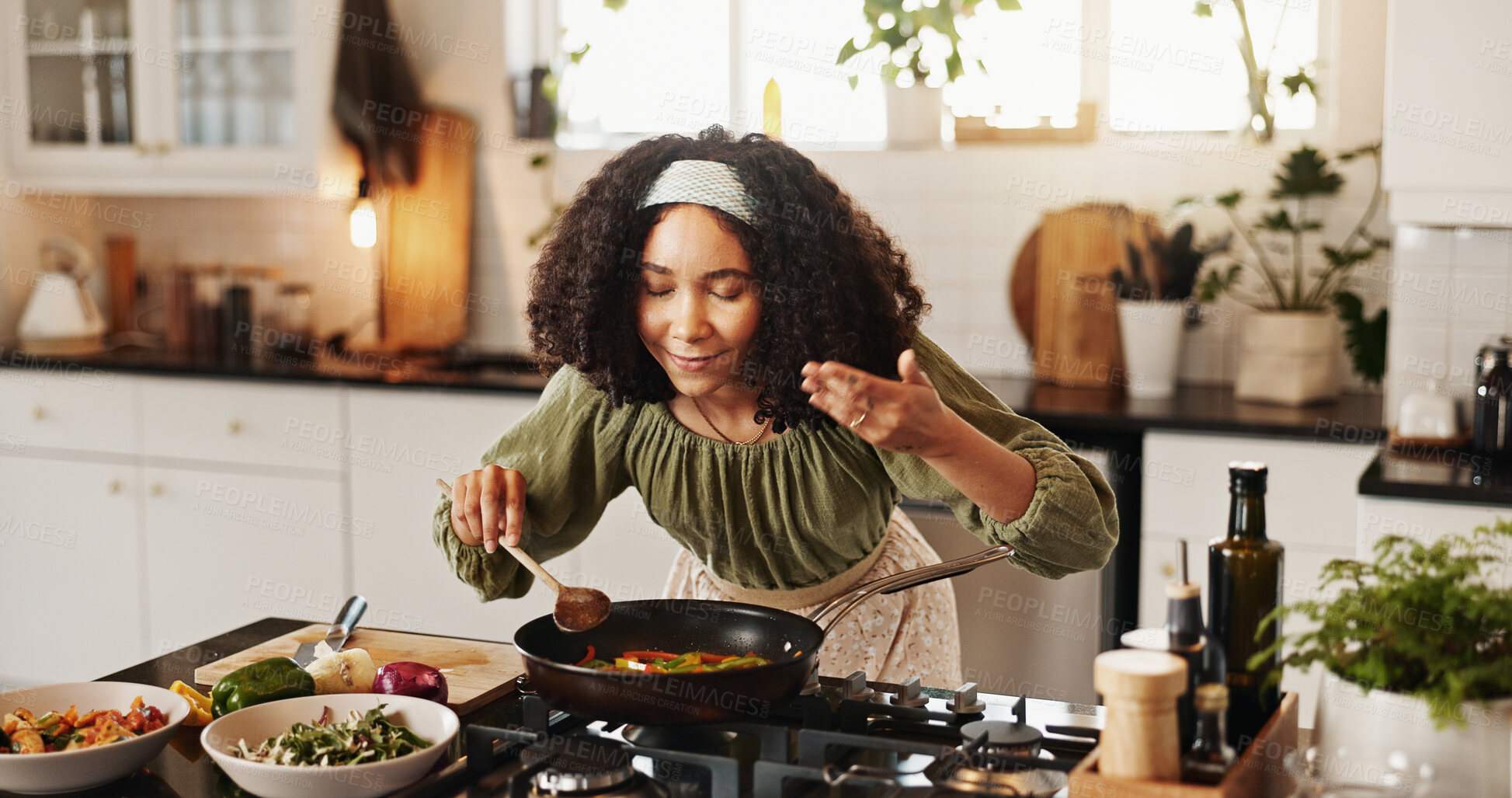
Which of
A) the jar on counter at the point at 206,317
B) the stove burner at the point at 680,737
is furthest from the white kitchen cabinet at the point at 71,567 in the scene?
the stove burner at the point at 680,737

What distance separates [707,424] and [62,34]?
2.84 m

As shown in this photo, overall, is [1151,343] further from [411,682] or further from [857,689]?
[411,682]

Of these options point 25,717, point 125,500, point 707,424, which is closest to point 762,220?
point 707,424

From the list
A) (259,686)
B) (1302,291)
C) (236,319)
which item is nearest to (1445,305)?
(1302,291)

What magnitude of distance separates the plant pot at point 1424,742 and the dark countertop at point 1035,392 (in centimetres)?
169

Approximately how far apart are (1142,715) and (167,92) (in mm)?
3317

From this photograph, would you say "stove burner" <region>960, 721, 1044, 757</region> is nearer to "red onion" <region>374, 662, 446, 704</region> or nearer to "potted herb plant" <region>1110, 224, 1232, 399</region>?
"red onion" <region>374, 662, 446, 704</region>

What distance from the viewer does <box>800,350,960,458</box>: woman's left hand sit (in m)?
1.17

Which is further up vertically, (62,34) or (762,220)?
(62,34)

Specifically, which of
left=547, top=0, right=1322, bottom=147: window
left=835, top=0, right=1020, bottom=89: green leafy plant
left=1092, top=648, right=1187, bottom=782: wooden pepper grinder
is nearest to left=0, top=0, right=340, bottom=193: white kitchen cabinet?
left=547, top=0, right=1322, bottom=147: window

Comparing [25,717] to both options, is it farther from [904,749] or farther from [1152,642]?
[1152,642]

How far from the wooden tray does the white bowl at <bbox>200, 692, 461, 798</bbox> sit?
1.79ft

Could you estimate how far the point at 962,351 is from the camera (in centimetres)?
337

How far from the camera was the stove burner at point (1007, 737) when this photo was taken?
3.86 feet
